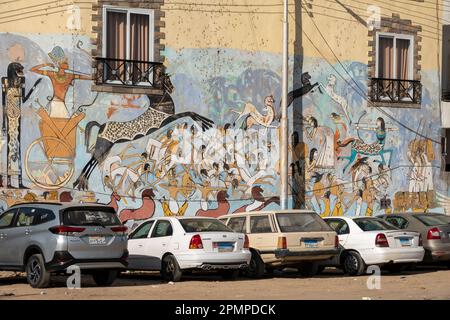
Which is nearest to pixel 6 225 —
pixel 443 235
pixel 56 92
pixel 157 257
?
pixel 157 257

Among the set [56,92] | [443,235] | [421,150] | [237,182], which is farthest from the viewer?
[421,150]

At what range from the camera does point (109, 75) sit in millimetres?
28453

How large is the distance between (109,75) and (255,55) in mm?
5218

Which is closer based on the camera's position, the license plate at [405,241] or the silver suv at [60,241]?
the silver suv at [60,241]

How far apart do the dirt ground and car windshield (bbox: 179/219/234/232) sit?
3.77 feet

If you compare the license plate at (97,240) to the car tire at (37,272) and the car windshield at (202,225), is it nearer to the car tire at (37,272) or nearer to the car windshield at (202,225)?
the car tire at (37,272)

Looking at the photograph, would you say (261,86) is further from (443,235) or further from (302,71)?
(443,235)

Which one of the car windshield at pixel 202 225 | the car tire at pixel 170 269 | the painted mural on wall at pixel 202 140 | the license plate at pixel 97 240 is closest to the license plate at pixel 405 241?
the car windshield at pixel 202 225

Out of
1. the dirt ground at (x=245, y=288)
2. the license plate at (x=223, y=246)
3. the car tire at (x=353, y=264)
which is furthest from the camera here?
the car tire at (x=353, y=264)

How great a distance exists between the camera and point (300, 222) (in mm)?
22000

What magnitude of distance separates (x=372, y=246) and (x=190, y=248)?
4.69m

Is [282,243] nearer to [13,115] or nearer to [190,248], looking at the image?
[190,248]

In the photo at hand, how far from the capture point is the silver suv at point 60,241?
18109 millimetres

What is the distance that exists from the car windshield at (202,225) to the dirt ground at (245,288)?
1.15 metres
